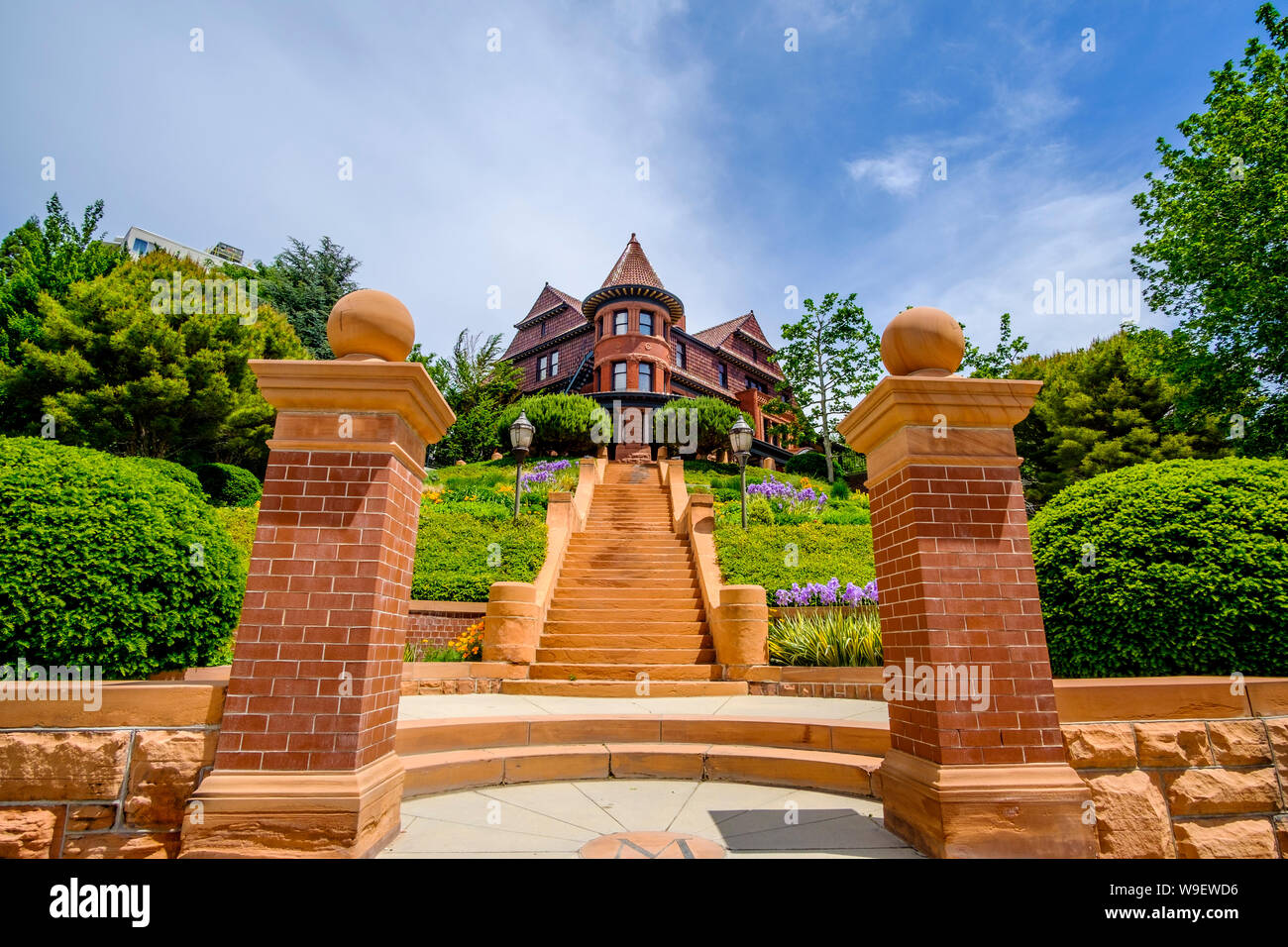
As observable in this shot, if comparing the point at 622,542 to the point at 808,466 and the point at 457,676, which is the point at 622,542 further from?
the point at 808,466

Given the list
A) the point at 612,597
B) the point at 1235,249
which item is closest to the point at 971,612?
the point at 612,597

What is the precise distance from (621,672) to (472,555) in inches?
188

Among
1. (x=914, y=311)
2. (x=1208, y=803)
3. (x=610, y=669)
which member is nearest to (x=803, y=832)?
(x=1208, y=803)

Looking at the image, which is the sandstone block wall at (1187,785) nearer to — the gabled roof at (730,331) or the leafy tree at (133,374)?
the leafy tree at (133,374)

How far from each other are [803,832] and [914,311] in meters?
3.08

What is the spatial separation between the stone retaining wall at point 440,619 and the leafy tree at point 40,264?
17.4m

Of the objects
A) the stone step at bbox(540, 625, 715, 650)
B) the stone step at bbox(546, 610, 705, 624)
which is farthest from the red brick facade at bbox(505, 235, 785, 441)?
the stone step at bbox(540, 625, 715, 650)

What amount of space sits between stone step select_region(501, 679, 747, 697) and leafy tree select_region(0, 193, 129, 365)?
2002 centimetres

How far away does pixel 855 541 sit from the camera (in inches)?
498

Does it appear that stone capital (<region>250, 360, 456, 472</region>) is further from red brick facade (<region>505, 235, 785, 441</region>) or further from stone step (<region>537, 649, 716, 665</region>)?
red brick facade (<region>505, 235, 785, 441</region>)

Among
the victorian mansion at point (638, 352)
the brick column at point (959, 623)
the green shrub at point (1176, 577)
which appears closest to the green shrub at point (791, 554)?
the green shrub at point (1176, 577)

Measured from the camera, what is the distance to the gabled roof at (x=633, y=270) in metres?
32.1
